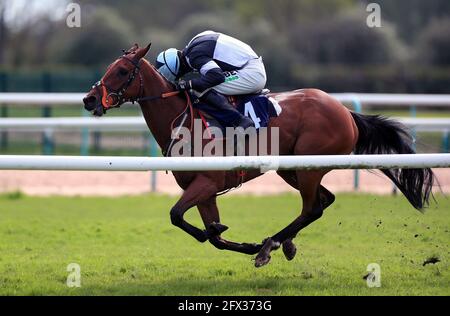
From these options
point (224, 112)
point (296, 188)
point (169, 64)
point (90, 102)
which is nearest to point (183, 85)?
point (169, 64)

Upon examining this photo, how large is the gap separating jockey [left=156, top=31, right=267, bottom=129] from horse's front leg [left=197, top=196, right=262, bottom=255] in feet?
2.01

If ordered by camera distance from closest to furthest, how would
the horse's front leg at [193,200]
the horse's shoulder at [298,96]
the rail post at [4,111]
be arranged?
the horse's front leg at [193,200]
the horse's shoulder at [298,96]
the rail post at [4,111]

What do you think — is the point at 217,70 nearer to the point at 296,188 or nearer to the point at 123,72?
the point at 123,72

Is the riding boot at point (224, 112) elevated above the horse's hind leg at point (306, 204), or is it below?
above

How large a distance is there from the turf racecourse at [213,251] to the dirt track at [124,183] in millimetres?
1160

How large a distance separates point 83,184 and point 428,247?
617 cm

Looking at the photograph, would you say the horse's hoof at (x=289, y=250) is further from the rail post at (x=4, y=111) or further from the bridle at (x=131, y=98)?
the rail post at (x=4, y=111)

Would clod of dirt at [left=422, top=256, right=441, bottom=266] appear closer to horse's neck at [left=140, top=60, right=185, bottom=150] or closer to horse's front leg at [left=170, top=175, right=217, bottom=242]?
horse's front leg at [left=170, top=175, right=217, bottom=242]

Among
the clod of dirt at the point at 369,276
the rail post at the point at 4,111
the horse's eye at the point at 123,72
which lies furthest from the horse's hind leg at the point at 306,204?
the rail post at the point at 4,111

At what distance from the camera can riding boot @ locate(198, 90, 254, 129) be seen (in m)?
5.87

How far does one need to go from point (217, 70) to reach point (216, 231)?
45.1 inches

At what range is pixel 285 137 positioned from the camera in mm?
6090

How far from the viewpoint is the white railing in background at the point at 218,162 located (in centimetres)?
485

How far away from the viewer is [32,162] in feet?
15.8
